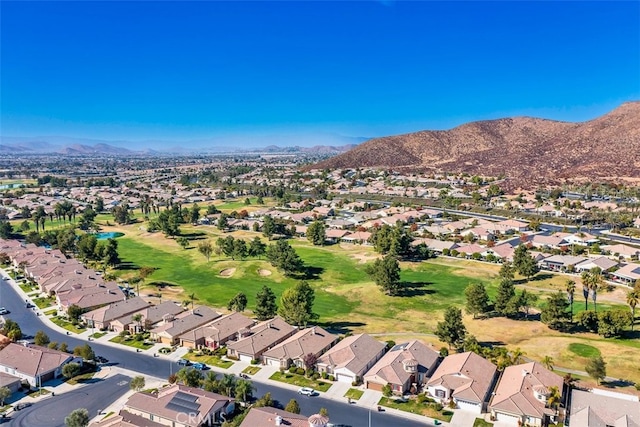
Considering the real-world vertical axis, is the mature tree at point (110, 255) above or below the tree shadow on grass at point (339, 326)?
above

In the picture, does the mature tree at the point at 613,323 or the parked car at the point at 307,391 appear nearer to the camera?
the parked car at the point at 307,391

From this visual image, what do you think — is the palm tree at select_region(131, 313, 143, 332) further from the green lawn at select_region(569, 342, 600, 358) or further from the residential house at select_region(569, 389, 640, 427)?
the green lawn at select_region(569, 342, 600, 358)

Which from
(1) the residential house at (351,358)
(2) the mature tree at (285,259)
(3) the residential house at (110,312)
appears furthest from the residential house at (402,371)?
(2) the mature tree at (285,259)

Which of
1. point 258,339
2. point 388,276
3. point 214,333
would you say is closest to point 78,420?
point 214,333

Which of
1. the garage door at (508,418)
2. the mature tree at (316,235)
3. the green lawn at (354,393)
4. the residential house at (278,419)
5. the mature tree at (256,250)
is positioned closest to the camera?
the residential house at (278,419)

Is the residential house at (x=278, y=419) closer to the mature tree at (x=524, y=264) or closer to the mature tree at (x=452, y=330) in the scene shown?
the mature tree at (x=452, y=330)

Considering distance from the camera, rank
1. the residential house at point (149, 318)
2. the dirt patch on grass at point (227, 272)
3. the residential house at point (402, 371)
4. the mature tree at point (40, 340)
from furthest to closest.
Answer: the dirt patch on grass at point (227, 272), the residential house at point (149, 318), the mature tree at point (40, 340), the residential house at point (402, 371)

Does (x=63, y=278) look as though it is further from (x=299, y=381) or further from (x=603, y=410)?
(x=603, y=410)

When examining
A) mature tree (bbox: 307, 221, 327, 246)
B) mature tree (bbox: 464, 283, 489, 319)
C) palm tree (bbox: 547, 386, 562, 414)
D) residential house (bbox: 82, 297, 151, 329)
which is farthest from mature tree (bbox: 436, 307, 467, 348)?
mature tree (bbox: 307, 221, 327, 246)
